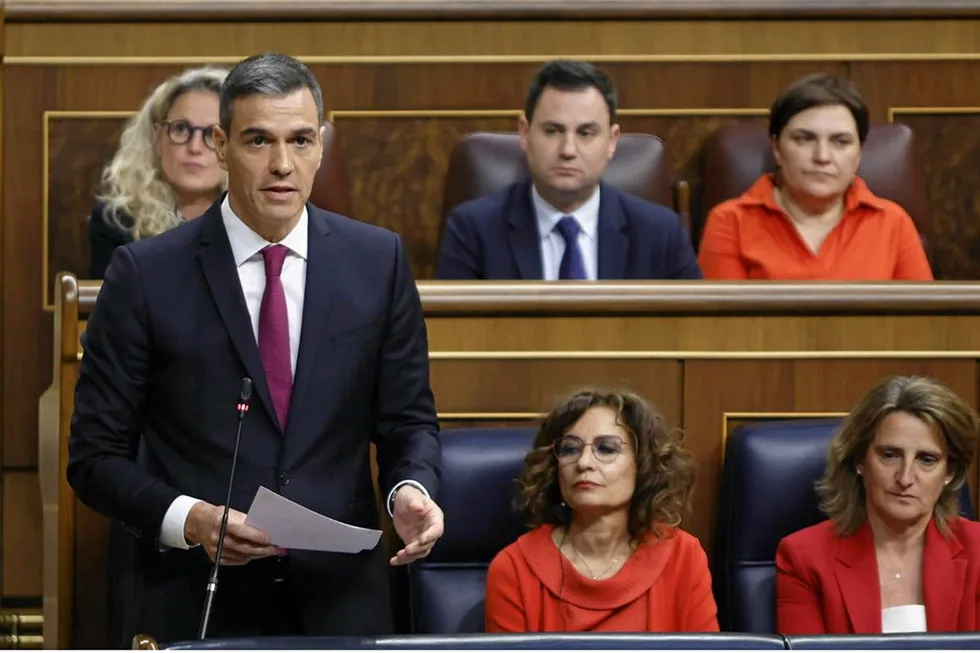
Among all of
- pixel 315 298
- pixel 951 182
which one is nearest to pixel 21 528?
pixel 315 298

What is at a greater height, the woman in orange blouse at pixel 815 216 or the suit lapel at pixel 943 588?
the woman in orange blouse at pixel 815 216

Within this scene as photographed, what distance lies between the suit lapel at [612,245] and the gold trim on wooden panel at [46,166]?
46 cm

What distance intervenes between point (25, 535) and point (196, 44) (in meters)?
0.50

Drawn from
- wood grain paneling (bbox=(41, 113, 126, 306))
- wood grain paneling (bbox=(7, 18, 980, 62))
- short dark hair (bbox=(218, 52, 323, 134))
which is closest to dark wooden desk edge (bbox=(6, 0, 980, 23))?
wood grain paneling (bbox=(7, 18, 980, 62))

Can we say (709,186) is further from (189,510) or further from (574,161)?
(189,510)

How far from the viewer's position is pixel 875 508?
3.56ft

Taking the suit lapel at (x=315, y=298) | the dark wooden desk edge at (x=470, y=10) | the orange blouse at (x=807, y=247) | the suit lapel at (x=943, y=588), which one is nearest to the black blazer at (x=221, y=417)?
the suit lapel at (x=315, y=298)

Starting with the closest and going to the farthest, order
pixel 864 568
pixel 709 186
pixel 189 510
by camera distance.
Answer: pixel 189 510, pixel 864 568, pixel 709 186

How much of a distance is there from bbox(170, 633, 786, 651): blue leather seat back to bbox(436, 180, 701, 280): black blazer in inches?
24.9

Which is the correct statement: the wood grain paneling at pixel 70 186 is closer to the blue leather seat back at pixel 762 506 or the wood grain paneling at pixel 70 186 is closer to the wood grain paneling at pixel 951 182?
the blue leather seat back at pixel 762 506

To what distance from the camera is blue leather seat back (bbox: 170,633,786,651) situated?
733 mm

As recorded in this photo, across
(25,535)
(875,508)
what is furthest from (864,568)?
(25,535)

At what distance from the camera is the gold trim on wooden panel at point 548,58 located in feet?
5.06

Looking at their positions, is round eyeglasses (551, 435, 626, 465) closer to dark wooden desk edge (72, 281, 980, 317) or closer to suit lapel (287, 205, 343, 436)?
dark wooden desk edge (72, 281, 980, 317)
